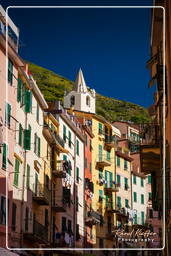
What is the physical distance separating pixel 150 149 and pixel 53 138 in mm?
14457

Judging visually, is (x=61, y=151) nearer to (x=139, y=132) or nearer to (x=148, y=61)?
(x=139, y=132)

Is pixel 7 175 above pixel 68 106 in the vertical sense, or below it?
below

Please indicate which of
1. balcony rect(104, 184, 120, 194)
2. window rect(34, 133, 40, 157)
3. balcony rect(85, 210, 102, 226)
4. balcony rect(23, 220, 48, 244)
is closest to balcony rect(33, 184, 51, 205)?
balcony rect(23, 220, 48, 244)

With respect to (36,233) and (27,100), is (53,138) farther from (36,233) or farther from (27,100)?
(36,233)

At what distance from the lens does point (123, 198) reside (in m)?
28.1

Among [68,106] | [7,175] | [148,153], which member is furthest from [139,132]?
[68,106]

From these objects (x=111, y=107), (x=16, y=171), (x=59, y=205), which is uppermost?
(x=111, y=107)

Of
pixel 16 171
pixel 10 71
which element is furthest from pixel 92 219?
pixel 10 71

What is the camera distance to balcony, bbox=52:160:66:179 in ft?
93.7

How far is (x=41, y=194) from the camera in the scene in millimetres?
26297

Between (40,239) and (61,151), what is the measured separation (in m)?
5.59

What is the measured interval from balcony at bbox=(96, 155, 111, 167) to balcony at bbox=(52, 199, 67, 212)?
249 cm

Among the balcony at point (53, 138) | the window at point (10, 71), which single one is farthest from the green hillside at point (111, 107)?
the balcony at point (53, 138)

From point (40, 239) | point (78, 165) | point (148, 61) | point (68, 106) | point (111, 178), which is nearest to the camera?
point (148, 61)
